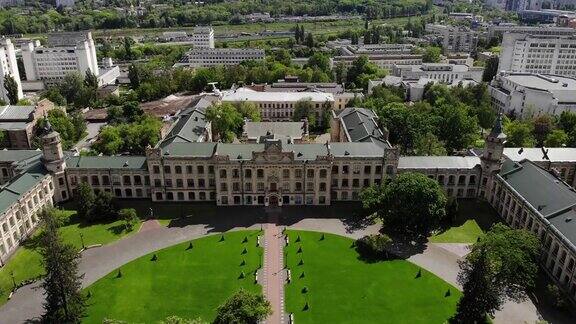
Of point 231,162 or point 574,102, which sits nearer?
point 231,162

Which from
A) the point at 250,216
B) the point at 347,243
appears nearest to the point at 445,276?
the point at 347,243

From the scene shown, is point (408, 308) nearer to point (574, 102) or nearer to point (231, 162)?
point (231, 162)

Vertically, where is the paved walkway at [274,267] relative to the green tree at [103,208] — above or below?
below

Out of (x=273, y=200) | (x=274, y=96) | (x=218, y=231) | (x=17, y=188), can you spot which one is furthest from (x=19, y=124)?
(x=273, y=200)

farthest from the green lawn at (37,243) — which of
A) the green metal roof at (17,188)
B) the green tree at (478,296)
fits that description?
the green tree at (478,296)

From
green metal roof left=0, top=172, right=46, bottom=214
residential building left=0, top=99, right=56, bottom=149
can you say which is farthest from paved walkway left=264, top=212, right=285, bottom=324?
residential building left=0, top=99, right=56, bottom=149

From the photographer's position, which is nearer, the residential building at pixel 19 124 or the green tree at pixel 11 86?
the residential building at pixel 19 124

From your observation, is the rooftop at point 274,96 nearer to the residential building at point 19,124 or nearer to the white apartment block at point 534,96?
the residential building at point 19,124
